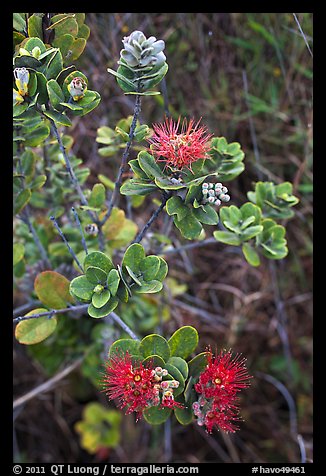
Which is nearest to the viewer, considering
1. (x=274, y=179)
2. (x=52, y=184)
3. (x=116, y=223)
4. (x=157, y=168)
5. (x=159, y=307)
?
(x=157, y=168)

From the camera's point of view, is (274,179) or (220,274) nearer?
(274,179)

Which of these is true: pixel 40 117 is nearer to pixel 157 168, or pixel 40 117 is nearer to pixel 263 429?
pixel 157 168

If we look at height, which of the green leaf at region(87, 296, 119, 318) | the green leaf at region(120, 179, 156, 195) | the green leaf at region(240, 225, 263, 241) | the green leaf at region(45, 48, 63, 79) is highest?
the green leaf at region(45, 48, 63, 79)

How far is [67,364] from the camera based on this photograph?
1955 mm

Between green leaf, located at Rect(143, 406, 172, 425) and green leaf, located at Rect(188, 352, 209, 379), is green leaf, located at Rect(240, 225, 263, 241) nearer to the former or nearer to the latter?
green leaf, located at Rect(188, 352, 209, 379)

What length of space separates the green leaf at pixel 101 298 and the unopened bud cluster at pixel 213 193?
29 cm

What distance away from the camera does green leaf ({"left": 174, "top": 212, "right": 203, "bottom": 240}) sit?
1074 millimetres

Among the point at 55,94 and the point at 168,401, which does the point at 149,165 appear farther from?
the point at 168,401

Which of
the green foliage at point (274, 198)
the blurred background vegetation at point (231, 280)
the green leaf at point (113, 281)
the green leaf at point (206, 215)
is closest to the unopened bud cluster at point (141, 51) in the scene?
the green leaf at point (206, 215)

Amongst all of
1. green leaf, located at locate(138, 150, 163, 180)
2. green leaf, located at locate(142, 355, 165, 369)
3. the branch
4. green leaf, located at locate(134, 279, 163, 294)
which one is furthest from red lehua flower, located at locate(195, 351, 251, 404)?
the branch

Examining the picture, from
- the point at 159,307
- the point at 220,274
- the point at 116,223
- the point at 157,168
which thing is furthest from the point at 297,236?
the point at 157,168

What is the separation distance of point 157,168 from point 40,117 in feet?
1.16

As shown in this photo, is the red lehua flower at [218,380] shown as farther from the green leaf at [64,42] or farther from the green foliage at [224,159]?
the green leaf at [64,42]

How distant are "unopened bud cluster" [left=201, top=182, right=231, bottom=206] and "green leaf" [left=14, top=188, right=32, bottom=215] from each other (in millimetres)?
548
